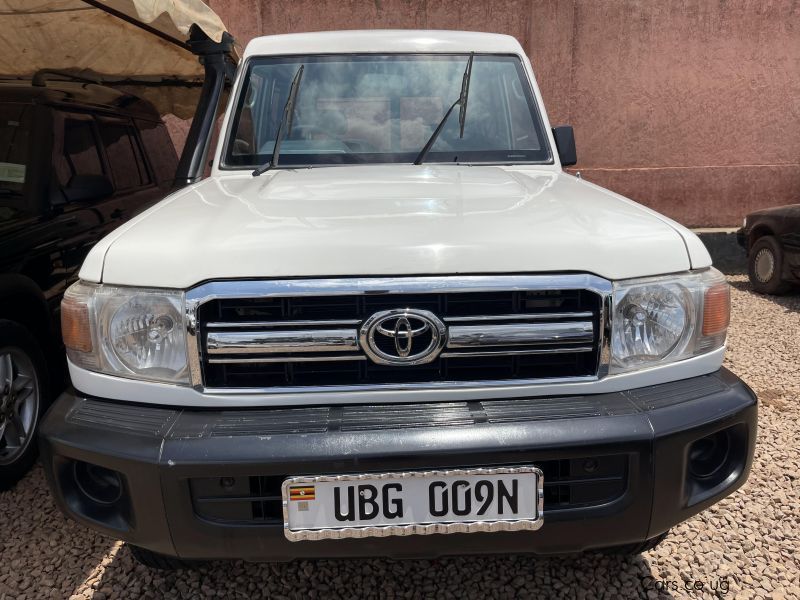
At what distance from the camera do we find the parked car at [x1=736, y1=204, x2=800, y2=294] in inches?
248

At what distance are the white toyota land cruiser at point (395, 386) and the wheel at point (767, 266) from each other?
556 centimetres

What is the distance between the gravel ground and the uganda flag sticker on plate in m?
0.80

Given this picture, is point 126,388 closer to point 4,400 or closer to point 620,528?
point 620,528

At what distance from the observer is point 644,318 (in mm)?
1745

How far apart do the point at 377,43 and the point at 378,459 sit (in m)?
2.22

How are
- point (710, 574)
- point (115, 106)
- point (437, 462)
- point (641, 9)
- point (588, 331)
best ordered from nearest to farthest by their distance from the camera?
point (437, 462) < point (588, 331) < point (710, 574) < point (115, 106) < point (641, 9)

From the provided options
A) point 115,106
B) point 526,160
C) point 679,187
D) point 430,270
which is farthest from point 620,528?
point 679,187

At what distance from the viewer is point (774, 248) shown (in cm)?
655

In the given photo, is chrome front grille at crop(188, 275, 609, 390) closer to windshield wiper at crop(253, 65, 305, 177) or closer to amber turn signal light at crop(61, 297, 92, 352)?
amber turn signal light at crop(61, 297, 92, 352)

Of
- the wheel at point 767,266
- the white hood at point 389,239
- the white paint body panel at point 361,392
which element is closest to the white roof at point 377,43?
the white hood at point 389,239

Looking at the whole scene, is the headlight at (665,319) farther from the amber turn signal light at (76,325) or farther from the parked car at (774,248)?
the parked car at (774,248)

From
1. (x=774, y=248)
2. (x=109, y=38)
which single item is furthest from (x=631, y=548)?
(x=774, y=248)

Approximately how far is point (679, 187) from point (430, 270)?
8647 mm

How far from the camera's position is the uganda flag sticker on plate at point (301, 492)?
1.53 meters
